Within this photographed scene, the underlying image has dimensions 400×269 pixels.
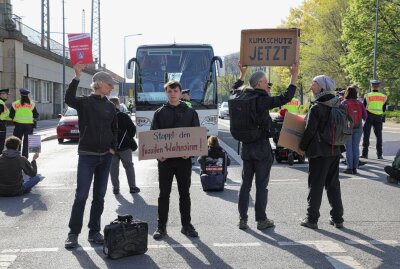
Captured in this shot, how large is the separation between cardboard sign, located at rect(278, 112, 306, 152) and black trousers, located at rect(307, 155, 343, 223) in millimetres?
304

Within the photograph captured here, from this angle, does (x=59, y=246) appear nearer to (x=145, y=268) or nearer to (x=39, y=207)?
(x=145, y=268)

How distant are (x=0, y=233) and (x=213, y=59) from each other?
33.1 feet

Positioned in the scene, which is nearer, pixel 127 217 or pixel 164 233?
pixel 127 217

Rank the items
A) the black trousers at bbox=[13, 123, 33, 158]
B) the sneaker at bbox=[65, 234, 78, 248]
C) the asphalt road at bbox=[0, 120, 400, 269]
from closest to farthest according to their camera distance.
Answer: the asphalt road at bbox=[0, 120, 400, 269] < the sneaker at bbox=[65, 234, 78, 248] < the black trousers at bbox=[13, 123, 33, 158]

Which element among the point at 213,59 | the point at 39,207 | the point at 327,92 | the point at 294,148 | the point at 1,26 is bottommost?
the point at 39,207

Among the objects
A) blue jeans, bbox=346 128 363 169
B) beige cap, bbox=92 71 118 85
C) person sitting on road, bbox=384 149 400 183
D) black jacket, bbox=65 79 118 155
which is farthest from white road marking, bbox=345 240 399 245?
blue jeans, bbox=346 128 363 169

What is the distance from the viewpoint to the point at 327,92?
660cm

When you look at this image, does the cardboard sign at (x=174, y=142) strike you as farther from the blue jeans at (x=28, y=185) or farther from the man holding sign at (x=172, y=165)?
the blue jeans at (x=28, y=185)

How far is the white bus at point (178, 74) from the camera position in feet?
50.0

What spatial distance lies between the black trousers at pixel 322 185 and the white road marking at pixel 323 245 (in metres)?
0.67

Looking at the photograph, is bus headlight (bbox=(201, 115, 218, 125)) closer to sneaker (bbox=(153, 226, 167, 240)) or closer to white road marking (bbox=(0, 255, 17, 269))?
sneaker (bbox=(153, 226, 167, 240))

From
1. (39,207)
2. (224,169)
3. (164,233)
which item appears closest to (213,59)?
(224,169)

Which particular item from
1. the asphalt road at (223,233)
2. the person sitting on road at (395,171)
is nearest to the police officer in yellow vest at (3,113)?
the asphalt road at (223,233)

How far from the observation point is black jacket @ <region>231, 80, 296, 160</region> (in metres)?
6.31
